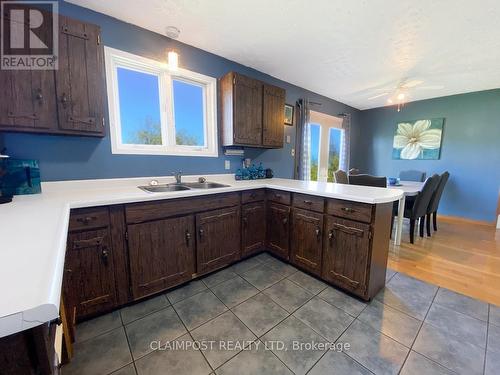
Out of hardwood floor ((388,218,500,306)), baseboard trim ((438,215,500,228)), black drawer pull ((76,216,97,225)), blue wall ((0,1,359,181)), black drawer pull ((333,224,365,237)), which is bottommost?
hardwood floor ((388,218,500,306))

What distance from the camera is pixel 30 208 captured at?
1.13 metres

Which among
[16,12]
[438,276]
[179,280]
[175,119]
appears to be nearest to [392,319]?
[438,276]

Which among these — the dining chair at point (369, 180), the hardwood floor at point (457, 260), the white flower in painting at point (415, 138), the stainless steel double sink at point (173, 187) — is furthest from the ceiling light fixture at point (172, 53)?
the white flower in painting at point (415, 138)

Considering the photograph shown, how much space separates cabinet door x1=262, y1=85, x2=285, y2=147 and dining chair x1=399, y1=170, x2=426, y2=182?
3018 millimetres

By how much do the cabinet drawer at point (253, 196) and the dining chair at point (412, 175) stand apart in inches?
138

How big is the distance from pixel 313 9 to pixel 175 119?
1.67 metres

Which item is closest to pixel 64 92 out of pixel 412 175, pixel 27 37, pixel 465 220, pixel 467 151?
pixel 27 37

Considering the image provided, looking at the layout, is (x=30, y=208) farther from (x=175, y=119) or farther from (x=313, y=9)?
(x=313, y=9)

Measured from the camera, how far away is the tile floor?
1.18 meters

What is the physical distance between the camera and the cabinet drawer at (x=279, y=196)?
220 centimetres

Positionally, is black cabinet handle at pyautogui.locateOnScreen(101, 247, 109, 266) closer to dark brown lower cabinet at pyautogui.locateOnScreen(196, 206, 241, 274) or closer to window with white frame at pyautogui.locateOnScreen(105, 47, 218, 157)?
dark brown lower cabinet at pyautogui.locateOnScreen(196, 206, 241, 274)

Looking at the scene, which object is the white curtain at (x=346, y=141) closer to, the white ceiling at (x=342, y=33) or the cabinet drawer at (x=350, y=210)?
the white ceiling at (x=342, y=33)

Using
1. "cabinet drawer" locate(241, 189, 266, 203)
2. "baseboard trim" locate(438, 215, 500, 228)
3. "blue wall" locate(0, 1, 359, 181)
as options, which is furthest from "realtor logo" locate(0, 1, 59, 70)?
"baseboard trim" locate(438, 215, 500, 228)

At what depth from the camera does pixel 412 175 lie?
4125 millimetres
